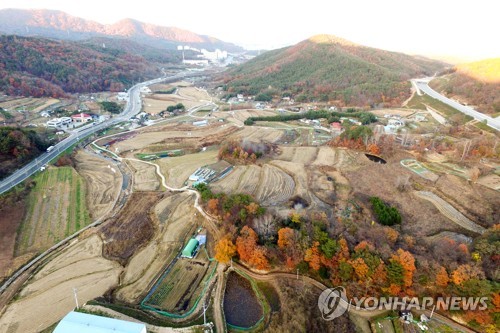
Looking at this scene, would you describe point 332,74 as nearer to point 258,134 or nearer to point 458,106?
point 458,106

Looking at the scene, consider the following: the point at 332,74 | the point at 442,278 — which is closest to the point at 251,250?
the point at 442,278

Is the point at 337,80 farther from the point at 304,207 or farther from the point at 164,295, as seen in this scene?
the point at 164,295

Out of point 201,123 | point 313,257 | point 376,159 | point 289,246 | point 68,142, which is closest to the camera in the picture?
point 313,257

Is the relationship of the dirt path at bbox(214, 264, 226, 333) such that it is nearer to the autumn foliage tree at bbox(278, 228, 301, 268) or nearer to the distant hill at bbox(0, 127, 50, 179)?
the autumn foliage tree at bbox(278, 228, 301, 268)

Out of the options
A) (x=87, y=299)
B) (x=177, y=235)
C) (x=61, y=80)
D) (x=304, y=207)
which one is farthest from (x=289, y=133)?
(x=61, y=80)

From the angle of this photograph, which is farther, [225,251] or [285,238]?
[225,251]

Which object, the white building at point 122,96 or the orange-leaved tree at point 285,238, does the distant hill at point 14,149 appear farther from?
the white building at point 122,96
